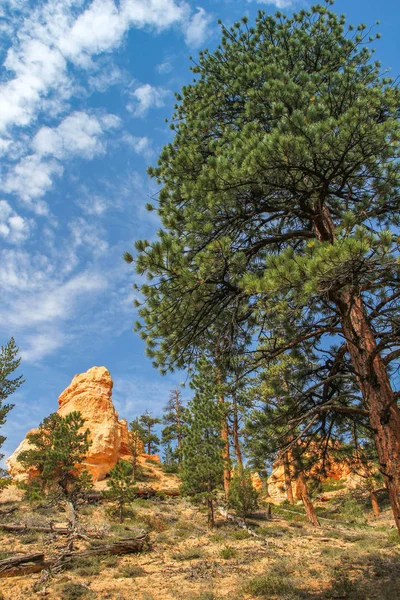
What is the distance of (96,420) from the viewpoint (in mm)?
32906

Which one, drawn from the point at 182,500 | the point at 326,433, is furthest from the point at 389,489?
the point at 182,500

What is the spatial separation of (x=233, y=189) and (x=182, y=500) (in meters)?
24.7

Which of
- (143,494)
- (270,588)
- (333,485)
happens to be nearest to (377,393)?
(270,588)

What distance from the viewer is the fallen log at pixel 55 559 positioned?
29.4 ft

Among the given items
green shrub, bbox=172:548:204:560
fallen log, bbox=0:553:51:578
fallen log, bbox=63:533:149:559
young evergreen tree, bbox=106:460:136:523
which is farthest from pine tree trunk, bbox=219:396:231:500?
fallen log, bbox=0:553:51:578

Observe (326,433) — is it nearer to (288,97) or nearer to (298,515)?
(288,97)

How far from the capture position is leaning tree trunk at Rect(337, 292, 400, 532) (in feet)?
14.1

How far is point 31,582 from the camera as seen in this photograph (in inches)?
332

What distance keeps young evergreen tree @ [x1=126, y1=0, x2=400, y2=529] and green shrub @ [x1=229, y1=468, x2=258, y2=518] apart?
48.4ft

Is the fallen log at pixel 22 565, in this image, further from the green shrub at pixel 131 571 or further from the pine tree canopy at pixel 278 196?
the pine tree canopy at pixel 278 196

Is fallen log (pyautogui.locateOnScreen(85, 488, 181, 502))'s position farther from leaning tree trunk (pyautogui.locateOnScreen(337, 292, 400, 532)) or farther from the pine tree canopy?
leaning tree trunk (pyautogui.locateOnScreen(337, 292, 400, 532))

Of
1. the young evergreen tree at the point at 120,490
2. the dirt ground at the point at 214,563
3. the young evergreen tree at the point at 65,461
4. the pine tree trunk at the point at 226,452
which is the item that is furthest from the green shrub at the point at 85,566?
the pine tree trunk at the point at 226,452

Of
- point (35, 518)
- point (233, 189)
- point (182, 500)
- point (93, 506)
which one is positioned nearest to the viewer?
point (233, 189)

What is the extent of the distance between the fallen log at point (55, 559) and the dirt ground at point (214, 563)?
0.98ft
